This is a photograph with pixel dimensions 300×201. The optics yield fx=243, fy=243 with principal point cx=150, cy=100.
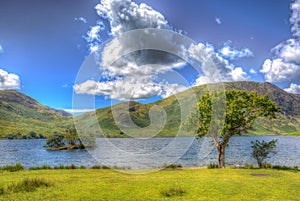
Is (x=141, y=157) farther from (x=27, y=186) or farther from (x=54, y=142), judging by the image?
(x=54, y=142)

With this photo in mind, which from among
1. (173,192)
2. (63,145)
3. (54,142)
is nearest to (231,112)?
(173,192)

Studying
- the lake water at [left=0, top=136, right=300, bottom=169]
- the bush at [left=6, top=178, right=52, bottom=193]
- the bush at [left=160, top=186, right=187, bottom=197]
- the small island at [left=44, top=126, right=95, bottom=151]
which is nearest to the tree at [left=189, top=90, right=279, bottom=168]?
the lake water at [left=0, top=136, right=300, bottom=169]

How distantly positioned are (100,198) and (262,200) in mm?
11436

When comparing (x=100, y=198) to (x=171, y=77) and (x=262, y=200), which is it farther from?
(x=171, y=77)

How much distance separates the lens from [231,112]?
36.7 meters

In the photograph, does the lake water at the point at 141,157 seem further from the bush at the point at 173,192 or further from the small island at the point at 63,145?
the small island at the point at 63,145

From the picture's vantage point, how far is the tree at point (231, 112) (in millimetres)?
37344

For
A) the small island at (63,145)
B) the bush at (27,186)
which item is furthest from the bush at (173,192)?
the small island at (63,145)

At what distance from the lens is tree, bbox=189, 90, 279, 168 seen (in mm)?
37344

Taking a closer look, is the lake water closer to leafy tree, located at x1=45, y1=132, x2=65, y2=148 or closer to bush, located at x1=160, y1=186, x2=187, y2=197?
bush, located at x1=160, y1=186, x2=187, y2=197

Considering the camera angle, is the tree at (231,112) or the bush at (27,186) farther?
the tree at (231,112)

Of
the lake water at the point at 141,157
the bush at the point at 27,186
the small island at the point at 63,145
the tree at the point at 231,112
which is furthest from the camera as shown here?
the small island at the point at 63,145

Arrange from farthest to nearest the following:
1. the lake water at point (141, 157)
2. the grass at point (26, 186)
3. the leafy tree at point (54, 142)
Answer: the leafy tree at point (54, 142) → the lake water at point (141, 157) → the grass at point (26, 186)

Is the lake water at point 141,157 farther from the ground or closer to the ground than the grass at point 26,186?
closer to the ground
